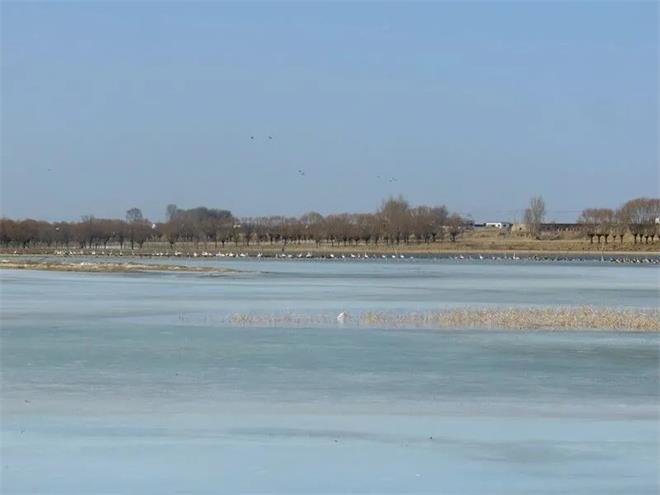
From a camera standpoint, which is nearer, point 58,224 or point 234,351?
point 234,351

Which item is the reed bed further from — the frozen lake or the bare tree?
the bare tree

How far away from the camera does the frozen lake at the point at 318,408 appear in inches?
326

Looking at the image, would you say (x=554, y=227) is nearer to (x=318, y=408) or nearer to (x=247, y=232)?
(x=247, y=232)

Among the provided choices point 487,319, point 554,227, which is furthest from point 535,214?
point 487,319

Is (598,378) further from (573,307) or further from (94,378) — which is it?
(573,307)

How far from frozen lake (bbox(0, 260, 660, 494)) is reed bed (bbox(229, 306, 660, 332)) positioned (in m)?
0.95

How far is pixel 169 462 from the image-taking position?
8.66 metres

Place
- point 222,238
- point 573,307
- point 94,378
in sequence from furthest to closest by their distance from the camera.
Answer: point 222,238 < point 573,307 < point 94,378

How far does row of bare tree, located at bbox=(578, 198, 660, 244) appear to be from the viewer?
331ft

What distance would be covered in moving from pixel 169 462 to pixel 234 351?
7.13 metres

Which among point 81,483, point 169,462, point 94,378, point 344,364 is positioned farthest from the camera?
point 344,364

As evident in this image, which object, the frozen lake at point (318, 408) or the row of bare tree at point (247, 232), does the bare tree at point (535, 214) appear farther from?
the frozen lake at point (318, 408)

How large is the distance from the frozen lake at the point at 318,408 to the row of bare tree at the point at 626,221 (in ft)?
269

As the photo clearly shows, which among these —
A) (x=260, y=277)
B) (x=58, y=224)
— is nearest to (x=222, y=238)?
(x=58, y=224)
